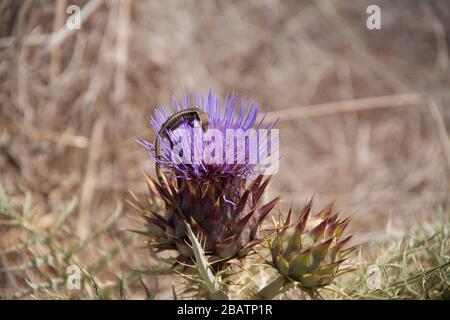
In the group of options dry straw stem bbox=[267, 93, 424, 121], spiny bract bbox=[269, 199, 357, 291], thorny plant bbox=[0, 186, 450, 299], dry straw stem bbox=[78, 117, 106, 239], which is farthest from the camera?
dry straw stem bbox=[267, 93, 424, 121]

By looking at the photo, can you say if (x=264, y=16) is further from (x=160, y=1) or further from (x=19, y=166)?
(x=19, y=166)

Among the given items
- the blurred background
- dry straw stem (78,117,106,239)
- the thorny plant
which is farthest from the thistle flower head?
dry straw stem (78,117,106,239)

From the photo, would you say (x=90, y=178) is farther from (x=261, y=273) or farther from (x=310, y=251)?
(x=310, y=251)

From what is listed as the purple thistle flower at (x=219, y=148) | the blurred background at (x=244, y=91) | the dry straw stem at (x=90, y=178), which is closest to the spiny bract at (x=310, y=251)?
the purple thistle flower at (x=219, y=148)

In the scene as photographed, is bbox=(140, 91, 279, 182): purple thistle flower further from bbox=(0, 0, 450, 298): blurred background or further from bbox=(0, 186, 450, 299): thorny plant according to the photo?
bbox=(0, 0, 450, 298): blurred background

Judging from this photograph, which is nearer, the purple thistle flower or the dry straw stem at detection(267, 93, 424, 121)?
the purple thistle flower

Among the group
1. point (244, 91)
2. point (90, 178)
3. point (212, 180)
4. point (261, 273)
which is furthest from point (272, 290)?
point (244, 91)

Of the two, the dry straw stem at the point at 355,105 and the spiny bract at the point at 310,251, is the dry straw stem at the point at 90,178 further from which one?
the spiny bract at the point at 310,251
